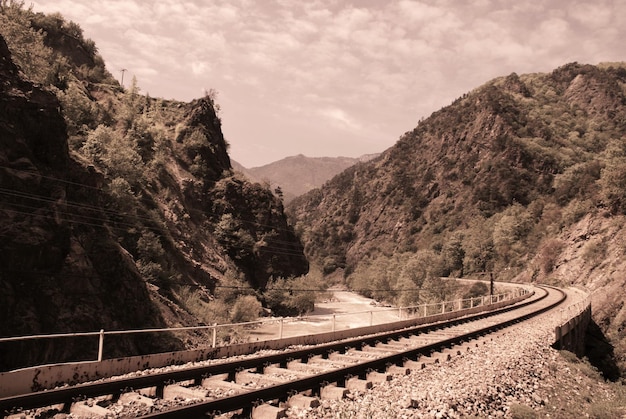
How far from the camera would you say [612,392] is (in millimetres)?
A: 17078

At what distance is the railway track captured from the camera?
687 cm

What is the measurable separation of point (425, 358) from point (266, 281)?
6382 centimetres

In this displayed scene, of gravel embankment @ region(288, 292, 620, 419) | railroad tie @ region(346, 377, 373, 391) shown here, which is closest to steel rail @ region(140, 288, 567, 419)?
railroad tie @ region(346, 377, 373, 391)

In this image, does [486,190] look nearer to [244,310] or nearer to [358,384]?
[244,310]

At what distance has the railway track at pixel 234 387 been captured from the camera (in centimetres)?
687

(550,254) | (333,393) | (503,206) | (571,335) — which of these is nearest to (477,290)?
(550,254)

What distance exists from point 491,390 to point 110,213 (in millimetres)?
39785

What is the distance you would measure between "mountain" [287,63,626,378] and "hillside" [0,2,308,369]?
32.5 metres

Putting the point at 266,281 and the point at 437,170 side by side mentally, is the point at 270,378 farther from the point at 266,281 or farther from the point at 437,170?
the point at 437,170

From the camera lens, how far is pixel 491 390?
34.0ft

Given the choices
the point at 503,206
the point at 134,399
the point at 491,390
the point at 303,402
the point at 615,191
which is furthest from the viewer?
the point at 503,206

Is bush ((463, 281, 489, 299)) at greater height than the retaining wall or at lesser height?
lesser

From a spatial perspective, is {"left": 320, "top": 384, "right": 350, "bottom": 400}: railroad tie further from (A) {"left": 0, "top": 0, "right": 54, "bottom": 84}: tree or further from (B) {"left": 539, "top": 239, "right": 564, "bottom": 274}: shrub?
(B) {"left": 539, "top": 239, "right": 564, "bottom": 274}: shrub

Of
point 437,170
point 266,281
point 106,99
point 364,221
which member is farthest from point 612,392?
point 364,221
